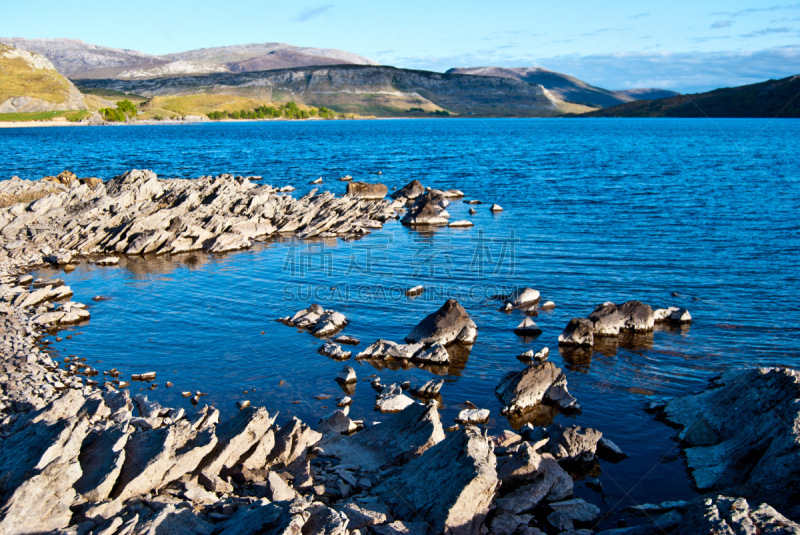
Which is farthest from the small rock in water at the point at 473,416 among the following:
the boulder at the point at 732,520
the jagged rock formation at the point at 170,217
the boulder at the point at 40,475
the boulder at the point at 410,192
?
the boulder at the point at 410,192

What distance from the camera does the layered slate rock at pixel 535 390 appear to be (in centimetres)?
1888

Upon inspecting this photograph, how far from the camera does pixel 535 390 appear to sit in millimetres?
19250

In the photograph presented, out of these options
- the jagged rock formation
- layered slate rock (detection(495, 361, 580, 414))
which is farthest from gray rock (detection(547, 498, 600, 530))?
the jagged rock formation

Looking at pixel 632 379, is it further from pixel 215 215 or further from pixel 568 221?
pixel 215 215

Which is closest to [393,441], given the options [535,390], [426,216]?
[535,390]

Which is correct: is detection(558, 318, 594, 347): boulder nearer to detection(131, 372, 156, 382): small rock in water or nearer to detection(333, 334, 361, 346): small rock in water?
detection(333, 334, 361, 346): small rock in water

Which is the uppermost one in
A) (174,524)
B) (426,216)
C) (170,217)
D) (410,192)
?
(410,192)

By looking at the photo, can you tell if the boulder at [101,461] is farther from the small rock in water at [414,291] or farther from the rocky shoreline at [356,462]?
the small rock in water at [414,291]

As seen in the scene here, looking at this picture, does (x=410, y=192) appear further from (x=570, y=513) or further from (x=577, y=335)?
(x=570, y=513)

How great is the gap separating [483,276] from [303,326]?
1284 centimetres

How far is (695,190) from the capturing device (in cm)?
6588

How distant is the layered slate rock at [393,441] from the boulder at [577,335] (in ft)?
33.7

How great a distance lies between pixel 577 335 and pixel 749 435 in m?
9.36

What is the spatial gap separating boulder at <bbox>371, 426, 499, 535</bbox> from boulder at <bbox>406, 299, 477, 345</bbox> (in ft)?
34.6
